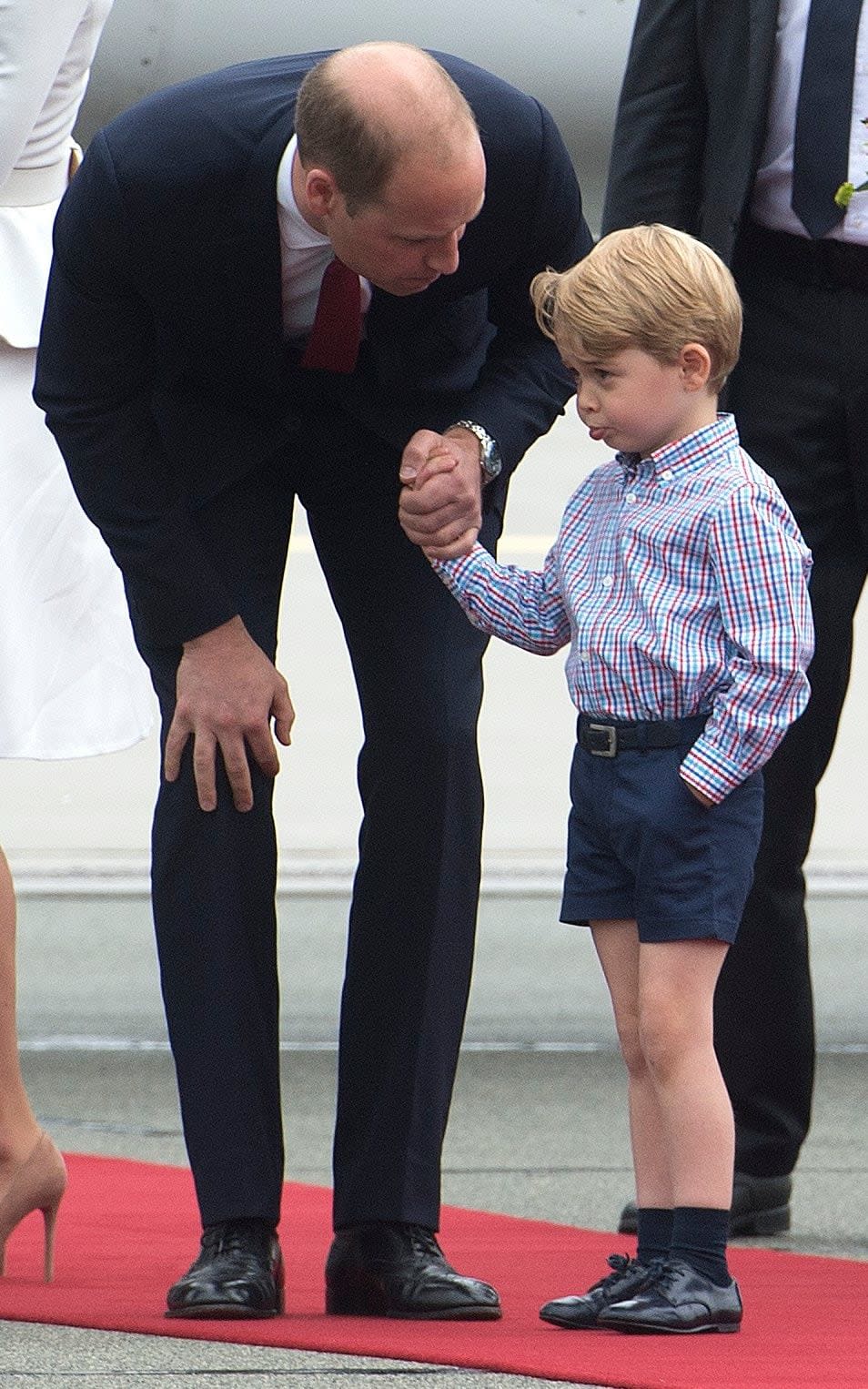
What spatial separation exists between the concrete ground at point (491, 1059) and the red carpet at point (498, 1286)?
24 cm

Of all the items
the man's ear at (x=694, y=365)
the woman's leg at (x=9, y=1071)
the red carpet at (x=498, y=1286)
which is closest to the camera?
the red carpet at (x=498, y=1286)

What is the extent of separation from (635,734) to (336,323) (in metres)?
0.46

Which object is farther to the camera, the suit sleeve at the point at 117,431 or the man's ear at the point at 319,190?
the suit sleeve at the point at 117,431

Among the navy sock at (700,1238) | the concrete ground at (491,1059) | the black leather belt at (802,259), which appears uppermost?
the black leather belt at (802,259)

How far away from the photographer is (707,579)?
2.25 meters

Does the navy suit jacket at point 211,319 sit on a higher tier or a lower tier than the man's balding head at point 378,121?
lower

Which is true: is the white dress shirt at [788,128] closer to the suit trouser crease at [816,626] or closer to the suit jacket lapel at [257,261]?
the suit trouser crease at [816,626]

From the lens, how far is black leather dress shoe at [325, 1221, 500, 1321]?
2303 mm

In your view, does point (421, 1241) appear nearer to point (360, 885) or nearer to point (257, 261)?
point (360, 885)

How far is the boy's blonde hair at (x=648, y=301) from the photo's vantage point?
226 cm

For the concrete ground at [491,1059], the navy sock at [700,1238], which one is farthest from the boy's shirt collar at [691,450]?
the concrete ground at [491,1059]

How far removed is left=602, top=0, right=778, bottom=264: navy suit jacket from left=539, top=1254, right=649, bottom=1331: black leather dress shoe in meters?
1.19

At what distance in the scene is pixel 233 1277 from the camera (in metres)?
2.27

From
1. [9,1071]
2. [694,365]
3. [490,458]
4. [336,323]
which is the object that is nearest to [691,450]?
[694,365]
